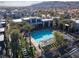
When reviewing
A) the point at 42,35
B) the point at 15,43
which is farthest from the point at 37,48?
the point at 15,43

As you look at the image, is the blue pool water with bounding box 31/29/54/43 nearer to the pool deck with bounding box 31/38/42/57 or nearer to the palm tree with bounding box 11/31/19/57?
the pool deck with bounding box 31/38/42/57

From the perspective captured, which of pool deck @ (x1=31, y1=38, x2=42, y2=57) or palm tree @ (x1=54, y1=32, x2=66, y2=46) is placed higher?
palm tree @ (x1=54, y1=32, x2=66, y2=46)

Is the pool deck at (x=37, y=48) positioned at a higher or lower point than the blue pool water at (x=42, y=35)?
lower

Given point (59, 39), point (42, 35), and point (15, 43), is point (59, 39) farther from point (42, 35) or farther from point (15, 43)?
point (15, 43)

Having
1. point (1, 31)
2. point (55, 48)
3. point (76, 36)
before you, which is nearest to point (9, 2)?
point (1, 31)

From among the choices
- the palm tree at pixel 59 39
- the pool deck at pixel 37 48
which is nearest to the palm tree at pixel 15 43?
the pool deck at pixel 37 48

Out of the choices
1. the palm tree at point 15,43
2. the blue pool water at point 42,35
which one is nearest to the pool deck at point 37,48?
the blue pool water at point 42,35

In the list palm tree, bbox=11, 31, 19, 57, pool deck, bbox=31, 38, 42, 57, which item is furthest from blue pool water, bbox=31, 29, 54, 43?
palm tree, bbox=11, 31, 19, 57

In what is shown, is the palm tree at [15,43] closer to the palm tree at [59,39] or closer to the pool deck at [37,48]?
the pool deck at [37,48]
